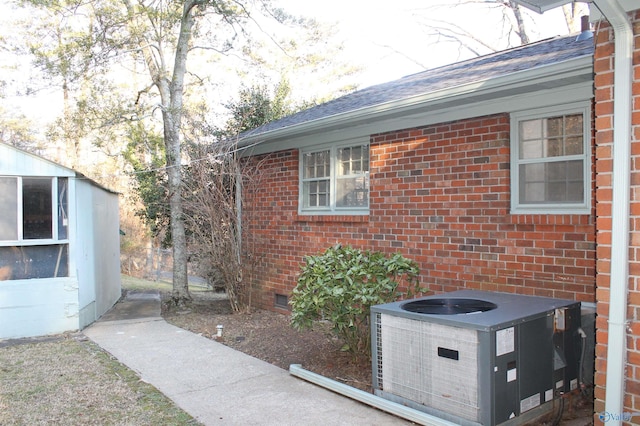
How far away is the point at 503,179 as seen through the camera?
571 centimetres

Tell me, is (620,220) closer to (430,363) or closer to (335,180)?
(430,363)

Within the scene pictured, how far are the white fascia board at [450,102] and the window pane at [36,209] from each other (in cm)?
337

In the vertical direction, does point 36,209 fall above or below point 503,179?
below

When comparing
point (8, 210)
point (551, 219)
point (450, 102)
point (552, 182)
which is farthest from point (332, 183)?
point (8, 210)

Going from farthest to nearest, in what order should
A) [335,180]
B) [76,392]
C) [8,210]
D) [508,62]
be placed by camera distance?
[335,180] → [8,210] → [508,62] → [76,392]

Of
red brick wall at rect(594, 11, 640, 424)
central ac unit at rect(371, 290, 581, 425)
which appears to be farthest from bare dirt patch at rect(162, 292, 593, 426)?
red brick wall at rect(594, 11, 640, 424)

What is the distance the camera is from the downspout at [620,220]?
10.1 feet

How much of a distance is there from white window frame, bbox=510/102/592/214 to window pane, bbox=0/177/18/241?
22.3 ft

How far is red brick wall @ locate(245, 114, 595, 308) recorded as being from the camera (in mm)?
5219

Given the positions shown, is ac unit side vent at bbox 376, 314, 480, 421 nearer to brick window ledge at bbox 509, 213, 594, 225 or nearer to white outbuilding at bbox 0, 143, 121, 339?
brick window ledge at bbox 509, 213, 594, 225

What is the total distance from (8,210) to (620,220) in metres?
7.70

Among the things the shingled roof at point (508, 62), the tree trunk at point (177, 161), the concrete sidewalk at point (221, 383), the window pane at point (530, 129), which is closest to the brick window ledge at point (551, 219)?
the window pane at point (530, 129)

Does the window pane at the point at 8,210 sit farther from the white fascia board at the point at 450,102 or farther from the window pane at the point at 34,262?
the white fascia board at the point at 450,102

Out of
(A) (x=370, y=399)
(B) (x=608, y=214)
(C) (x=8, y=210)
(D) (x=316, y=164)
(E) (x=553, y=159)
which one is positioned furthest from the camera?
(D) (x=316, y=164)
